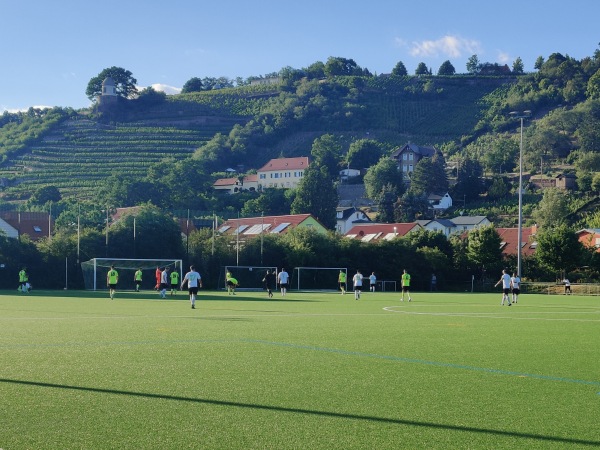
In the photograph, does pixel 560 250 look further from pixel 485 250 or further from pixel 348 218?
pixel 348 218

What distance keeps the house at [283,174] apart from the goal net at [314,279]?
11621 centimetres

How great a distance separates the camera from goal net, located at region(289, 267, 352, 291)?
6912 cm

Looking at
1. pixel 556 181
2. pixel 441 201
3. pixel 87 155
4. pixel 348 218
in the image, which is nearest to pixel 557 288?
pixel 348 218

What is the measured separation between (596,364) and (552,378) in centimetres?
206

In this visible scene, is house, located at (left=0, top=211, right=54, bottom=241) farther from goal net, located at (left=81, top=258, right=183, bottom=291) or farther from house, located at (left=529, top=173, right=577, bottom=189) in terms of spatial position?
house, located at (left=529, top=173, right=577, bottom=189)

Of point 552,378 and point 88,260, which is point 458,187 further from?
point 552,378

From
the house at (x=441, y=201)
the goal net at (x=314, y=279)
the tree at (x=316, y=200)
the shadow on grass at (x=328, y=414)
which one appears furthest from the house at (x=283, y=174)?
the shadow on grass at (x=328, y=414)

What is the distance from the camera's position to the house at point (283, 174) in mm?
187750

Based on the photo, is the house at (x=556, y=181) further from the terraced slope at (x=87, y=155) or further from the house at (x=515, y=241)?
the terraced slope at (x=87, y=155)

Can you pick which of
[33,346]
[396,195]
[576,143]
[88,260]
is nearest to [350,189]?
[396,195]

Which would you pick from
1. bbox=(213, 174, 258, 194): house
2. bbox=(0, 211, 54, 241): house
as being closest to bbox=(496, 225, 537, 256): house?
bbox=(0, 211, 54, 241): house

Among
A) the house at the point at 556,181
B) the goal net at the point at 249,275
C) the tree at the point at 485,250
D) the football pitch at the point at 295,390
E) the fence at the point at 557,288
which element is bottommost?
the fence at the point at 557,288

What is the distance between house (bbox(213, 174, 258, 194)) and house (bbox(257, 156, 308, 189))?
→ 2.68m

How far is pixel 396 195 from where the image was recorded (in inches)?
6206
